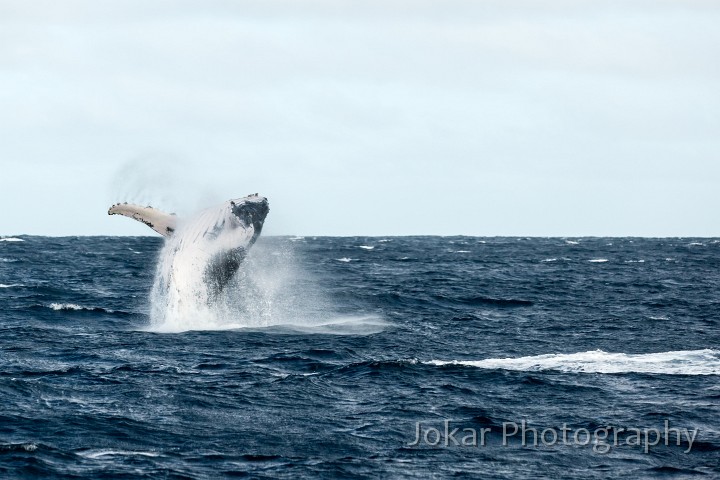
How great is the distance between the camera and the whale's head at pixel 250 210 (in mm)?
24547

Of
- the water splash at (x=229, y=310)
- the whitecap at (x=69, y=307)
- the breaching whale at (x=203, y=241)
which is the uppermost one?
the breaching whale at (x=203, y=241)

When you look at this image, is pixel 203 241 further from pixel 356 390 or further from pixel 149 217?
pixel 356 390

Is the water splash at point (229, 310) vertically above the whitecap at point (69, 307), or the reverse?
the water splash at point (229, 310)

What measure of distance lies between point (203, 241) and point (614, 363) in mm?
10119

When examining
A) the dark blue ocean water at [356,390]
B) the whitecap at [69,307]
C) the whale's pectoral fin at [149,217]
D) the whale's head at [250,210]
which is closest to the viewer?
the dark blue ocean water at [356,390]

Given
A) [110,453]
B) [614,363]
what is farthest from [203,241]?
[110,453]

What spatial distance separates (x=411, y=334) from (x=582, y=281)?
2648 centimetres

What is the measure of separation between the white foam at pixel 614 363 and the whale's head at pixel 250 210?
18.6 ft

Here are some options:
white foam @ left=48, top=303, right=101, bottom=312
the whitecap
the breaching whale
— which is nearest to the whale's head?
the breaching whale

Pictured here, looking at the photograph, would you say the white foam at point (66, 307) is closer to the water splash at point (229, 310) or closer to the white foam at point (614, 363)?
the water splash at point (229, 310)

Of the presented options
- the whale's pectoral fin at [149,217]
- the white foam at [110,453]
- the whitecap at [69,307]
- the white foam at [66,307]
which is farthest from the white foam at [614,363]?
the white foam at [66,307]

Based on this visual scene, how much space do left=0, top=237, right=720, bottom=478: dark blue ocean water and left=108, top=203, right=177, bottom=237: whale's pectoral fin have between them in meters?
2.70

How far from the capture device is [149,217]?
25.8 meters

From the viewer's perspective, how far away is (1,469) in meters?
13.2
